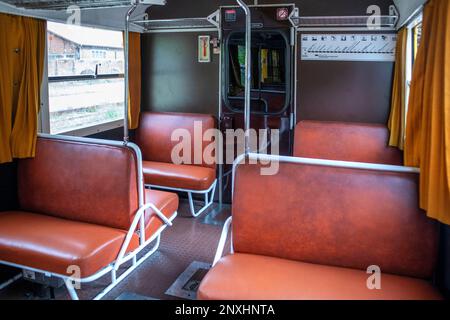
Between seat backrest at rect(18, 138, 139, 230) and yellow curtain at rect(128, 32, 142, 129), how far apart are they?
5.55ft

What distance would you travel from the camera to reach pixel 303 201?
7.45ft

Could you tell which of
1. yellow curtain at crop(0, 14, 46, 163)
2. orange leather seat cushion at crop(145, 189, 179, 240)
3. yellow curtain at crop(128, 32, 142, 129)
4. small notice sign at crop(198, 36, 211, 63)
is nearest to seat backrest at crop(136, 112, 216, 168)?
yellow curtain at crop(128, 32, 142, 129)

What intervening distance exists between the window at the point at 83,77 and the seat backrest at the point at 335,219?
2.01 m

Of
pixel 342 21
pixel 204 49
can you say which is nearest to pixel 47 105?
pixel 204 49

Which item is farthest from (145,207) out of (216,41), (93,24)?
(216,41)

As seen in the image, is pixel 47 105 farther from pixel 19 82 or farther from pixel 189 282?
pixel 189 282

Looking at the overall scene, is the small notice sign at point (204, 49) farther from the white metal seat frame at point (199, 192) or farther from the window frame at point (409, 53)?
the window frame at point (409, 53)

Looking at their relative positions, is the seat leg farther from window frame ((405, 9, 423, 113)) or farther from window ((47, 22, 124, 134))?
window frame ((405, 9, 423, 113))

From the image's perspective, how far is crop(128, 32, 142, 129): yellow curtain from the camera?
4.61 meters

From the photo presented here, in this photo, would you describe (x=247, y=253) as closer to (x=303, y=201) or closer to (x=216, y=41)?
(x=303, y=201)

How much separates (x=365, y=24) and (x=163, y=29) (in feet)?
6.98

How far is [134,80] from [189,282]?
2581 millimetres

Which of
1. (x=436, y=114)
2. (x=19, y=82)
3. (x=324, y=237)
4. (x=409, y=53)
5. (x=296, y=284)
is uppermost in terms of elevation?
(x=409, y=53)

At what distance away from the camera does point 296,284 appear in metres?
2.01
